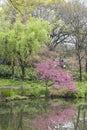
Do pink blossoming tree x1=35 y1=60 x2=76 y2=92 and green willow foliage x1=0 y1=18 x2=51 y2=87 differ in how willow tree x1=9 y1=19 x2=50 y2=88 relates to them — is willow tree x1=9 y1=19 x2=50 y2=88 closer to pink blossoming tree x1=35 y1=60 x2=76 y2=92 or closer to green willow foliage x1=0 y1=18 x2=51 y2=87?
green willow foliage x1=0 y1=18 x2=51 y2=87

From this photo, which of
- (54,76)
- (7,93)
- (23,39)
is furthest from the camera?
(54,76)

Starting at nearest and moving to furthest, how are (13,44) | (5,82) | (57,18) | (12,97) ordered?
1. (12,97)
2. (13,44)
3. (5,82)
4. (57,18)

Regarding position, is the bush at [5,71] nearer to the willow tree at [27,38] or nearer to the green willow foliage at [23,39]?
the green willow foliage at [23,39]

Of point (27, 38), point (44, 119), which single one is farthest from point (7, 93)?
point (44, 119)

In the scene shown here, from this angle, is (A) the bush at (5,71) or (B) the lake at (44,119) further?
(A) the bush at (5,71)

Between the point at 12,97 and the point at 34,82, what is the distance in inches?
379

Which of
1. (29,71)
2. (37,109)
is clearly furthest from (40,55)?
(37,109)

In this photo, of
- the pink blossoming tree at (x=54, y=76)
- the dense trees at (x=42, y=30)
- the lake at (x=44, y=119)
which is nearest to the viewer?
the lake at (x=44, y=119)

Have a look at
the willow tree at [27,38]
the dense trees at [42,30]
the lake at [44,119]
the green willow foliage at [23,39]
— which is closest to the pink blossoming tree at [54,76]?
the dense trees at [42,30]

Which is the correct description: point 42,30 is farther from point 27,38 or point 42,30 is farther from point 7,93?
point 7,93

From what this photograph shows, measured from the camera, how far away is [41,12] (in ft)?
160

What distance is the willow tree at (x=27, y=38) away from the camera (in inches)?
1374

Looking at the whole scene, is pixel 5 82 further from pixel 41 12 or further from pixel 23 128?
pixel 23 128

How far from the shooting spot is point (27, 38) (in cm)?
3500
